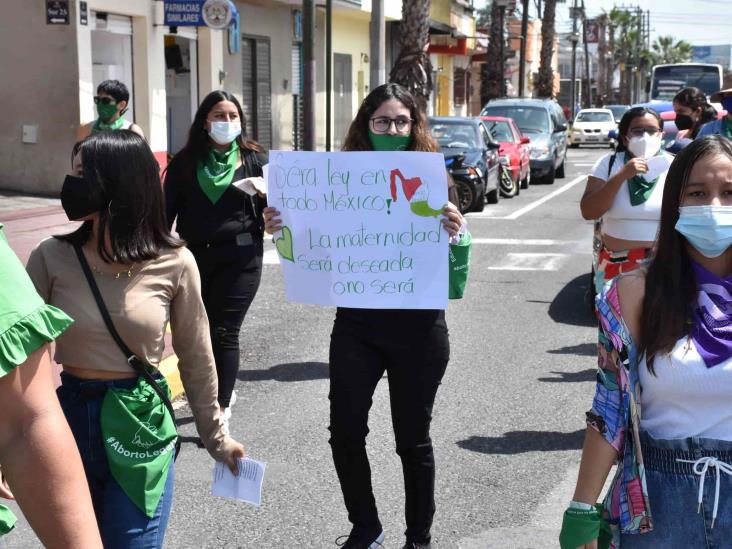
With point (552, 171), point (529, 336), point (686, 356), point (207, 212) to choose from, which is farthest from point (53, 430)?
point (552, 171)

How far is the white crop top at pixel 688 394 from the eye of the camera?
2.71 m

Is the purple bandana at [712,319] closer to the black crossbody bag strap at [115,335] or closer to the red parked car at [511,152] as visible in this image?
the black crossbody bag strap at [115,335]

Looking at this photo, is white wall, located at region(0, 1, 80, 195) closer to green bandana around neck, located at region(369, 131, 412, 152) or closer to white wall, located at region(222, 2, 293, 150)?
white wall, located at region(222, 2, 293, 150)

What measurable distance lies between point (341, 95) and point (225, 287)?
92.1 ft

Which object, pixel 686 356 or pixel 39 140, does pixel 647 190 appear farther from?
pixel 39 140

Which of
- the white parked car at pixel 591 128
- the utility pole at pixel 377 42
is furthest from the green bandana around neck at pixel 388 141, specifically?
the white parked car at pixel 591 128

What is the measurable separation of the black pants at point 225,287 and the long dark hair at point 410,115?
170cm

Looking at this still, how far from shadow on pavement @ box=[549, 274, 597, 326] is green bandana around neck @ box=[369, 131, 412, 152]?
18.3 feet

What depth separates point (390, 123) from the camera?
4332mm

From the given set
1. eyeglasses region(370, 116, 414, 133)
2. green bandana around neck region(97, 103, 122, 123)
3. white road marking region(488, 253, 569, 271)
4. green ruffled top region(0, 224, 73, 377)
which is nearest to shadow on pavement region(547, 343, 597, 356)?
green bandana around neck region(97, 103, 122, 123)

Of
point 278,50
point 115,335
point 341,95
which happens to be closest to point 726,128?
point 115,335

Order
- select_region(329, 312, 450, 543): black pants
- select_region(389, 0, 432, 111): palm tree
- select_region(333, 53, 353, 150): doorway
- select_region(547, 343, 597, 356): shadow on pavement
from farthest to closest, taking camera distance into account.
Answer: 1. select_region(333, 53, 353, 150): doorway
2. select_region(389, 0, 432, 111): palm tree
3. select_region(547, 343, 597, 356): shadow on pavement
4. select_region(329, 312, 450, 543): black pants

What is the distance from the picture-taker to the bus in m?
42.2

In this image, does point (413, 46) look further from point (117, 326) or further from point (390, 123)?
point (117, 326)
